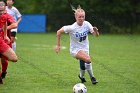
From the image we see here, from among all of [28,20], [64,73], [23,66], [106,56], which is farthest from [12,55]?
[28,20]

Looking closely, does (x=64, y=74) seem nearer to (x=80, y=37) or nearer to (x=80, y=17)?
(x=80, y=37)

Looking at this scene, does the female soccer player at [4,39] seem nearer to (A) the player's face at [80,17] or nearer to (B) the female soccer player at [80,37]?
(B) the female soccer player at [80,37]

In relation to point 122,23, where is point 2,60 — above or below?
above

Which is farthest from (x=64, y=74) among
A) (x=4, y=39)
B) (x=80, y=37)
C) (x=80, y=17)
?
(x=4, y=39)

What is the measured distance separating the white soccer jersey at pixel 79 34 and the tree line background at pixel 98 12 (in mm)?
26631

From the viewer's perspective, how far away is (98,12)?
4500 centimetres

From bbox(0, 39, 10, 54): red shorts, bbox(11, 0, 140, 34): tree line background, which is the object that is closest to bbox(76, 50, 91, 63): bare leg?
bbox(0, 39, 10, 54): red shorts

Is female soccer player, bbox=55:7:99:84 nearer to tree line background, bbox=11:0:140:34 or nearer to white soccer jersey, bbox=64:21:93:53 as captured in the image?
white soccer jersey, bbox=64:21:93:53

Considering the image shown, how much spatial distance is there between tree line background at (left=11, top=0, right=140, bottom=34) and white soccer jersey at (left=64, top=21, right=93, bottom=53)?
26.6m

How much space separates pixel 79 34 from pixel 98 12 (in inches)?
1276

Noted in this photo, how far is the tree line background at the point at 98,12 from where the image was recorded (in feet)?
141

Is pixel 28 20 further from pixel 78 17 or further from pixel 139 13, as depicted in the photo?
pixel 78 17

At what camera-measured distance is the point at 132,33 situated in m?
43.0

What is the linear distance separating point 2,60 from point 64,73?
8.60 feet
